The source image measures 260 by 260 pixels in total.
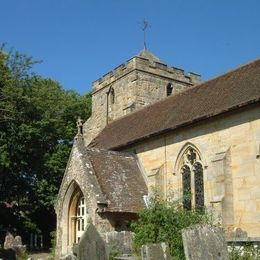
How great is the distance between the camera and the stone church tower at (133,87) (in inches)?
1209

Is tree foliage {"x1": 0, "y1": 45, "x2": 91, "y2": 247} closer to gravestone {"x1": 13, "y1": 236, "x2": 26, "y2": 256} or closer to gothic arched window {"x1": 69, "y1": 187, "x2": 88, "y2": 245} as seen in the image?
gravestone {"x1": 13, "y1": 236, "x2": 26, "y2": 256}

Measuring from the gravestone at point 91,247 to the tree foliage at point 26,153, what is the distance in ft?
75.0

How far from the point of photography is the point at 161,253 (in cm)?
866

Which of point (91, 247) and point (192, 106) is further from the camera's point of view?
point (192, 106)

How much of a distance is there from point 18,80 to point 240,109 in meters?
18.6

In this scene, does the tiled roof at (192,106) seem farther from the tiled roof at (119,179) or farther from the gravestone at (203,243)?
the gravestone at (203,243)

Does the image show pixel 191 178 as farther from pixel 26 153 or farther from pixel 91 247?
pixel 26 153

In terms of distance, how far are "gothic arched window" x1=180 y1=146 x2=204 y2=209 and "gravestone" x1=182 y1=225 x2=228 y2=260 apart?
12.1m

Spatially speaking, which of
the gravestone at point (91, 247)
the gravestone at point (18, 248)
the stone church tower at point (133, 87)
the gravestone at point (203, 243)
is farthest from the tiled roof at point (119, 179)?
the gravestone at point (203, 243)

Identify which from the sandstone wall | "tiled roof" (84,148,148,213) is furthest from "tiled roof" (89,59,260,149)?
"tiled roof" (84,148,148,213)

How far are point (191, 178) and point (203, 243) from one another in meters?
13.3

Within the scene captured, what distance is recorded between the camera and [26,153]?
104ft

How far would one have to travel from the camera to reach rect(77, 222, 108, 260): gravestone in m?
7.54

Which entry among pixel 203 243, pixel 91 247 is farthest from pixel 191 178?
pixel 203 243
